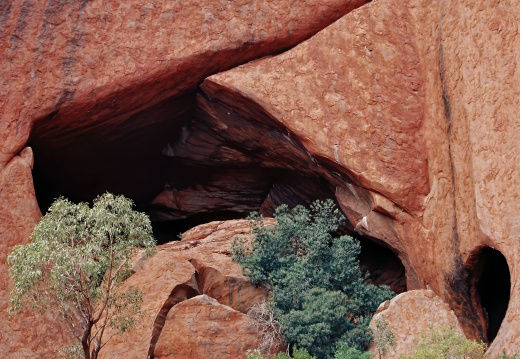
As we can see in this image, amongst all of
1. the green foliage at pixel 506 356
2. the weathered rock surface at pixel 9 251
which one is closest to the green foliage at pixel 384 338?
A: the green foliage at pixel 506 356

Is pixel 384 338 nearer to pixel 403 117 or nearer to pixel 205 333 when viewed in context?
pixel 205 333

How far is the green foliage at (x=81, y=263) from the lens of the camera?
12234 millimetres

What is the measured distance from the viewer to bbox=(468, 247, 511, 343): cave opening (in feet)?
44.5

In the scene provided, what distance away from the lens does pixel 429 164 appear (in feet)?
48.2

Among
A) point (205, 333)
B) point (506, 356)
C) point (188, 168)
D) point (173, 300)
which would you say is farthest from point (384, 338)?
point (188, 168)

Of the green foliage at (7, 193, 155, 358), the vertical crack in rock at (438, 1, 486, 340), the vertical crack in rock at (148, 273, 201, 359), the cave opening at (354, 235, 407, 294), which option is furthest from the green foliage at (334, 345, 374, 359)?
the cave opening at (354, 235, 407, 294)

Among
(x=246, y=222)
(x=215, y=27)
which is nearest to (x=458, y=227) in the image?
Result: (x=246, y=222)

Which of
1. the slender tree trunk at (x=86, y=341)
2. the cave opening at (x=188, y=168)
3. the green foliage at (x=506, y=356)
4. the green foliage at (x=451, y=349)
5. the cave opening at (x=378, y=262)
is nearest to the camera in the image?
the green foliage at (x=506, y=356)

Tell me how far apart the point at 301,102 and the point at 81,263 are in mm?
6412

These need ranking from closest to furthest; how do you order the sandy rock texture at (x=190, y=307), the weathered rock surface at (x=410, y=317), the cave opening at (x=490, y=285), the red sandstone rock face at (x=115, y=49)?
the weathered rock surface at (x=410, y=317) < the cave opening at (x=490, y=285) < the sandy rock texture at (x=190, y=307) < the red sandstone rock face at (x=115, y=49)

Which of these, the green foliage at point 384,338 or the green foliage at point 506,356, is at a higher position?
the green foliage at point 506,356

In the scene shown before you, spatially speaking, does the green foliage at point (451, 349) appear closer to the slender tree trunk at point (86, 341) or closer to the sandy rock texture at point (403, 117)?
the sandy rock texture at point (403, 117)

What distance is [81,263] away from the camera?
39.9 ft

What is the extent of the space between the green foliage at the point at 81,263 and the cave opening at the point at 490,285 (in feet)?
22.4
